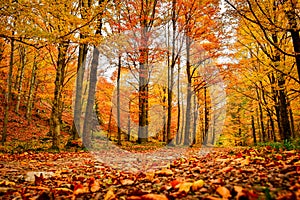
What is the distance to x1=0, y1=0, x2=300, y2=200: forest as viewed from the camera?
249 centimetres

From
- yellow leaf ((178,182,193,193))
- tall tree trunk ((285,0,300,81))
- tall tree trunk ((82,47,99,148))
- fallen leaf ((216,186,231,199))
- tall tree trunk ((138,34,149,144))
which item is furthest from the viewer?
tall tree trunk ((138,34,149,144))

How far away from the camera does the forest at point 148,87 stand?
249 cm

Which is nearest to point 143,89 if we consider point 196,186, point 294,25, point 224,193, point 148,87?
point 148,87

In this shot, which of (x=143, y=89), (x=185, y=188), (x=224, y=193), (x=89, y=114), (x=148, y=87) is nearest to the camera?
(x=224, y=193)

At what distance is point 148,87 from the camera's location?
18484 mm

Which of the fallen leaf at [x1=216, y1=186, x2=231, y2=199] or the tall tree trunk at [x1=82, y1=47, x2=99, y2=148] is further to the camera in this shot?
the tall tree trunk at [x1=82, y1=47, x2=99, y2=148]

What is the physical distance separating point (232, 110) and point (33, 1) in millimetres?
26713

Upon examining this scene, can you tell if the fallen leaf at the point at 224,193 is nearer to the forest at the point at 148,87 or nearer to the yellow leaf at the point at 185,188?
the forest at the point at 148,87

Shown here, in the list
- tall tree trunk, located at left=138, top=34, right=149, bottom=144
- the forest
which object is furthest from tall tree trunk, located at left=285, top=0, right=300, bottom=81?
tall tree trunk, located at left=138, top=34, right=149, bottom=144

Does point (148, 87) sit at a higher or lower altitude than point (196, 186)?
higher

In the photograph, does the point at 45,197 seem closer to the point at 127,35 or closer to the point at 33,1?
the point at 33,1

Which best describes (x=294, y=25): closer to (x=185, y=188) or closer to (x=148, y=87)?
(x=185, y=188)

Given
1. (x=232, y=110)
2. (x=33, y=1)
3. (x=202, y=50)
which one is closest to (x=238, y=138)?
(x=232, y=110)

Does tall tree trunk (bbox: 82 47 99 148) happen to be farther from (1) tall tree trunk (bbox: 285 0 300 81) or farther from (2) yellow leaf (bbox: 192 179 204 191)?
(2) yellow leaf (bbox: 192 179 204 191)
